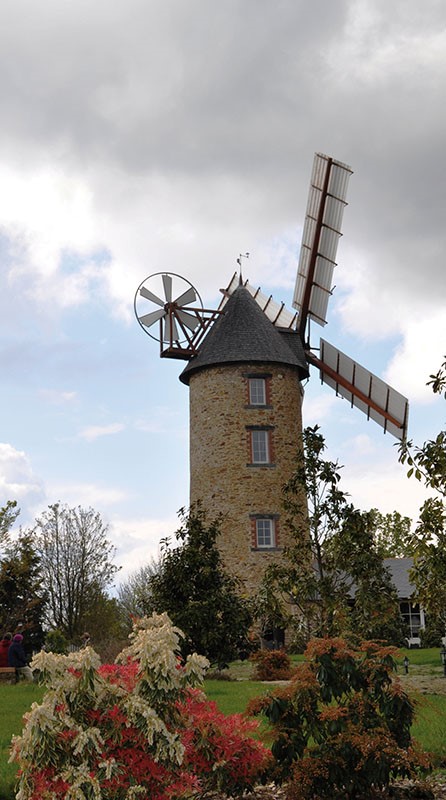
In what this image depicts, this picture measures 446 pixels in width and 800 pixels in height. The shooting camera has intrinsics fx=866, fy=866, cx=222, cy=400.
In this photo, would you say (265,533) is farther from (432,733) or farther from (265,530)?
(432,733)

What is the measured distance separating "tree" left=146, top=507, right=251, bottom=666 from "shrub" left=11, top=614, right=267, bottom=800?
1487cm

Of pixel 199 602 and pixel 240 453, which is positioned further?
pixel 240 453

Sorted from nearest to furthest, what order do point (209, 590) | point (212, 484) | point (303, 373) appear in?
point (209, 590) < point (212, 484) < point (303, 373)

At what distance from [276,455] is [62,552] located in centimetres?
1528

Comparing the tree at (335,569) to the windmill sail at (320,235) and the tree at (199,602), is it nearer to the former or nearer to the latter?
the tree at (199,602)

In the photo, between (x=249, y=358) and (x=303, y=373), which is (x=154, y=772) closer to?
(x=249, y=358)

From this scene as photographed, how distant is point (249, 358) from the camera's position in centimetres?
3441

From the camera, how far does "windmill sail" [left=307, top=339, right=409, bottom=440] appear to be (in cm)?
3578

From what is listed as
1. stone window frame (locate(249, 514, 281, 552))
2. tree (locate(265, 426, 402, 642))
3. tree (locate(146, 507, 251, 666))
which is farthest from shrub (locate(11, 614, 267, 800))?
stone window frame (locate(249, 514, 281, 552))

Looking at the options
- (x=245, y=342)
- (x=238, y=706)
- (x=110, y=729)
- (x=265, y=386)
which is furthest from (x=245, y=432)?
(x=110, y=729)

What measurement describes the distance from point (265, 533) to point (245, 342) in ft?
25.4

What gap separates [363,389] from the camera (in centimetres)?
3716

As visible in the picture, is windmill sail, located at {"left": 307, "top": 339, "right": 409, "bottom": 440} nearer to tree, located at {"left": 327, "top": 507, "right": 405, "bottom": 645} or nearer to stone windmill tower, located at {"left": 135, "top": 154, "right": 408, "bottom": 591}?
stone windmill tower, located at {"left": 135, "top": 154, "right": 408, "bottom": 591}

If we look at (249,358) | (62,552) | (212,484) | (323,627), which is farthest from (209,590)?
(62,552)
